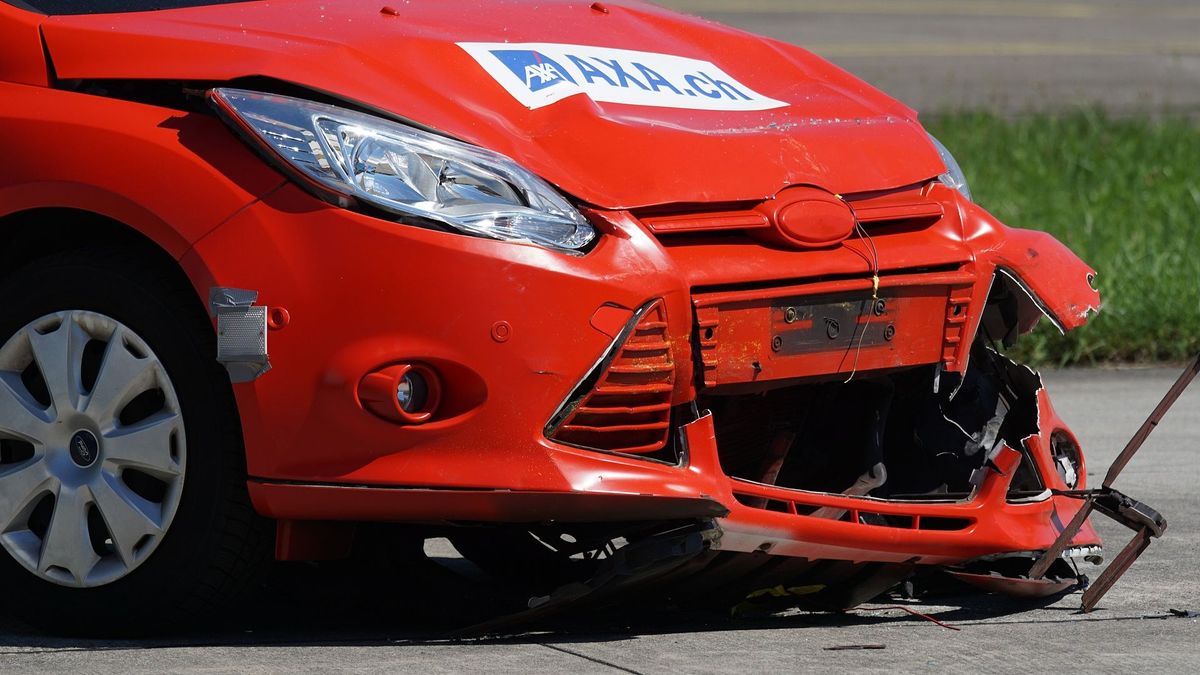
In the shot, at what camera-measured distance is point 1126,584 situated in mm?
4367

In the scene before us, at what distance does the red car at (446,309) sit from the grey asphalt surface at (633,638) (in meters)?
0.10

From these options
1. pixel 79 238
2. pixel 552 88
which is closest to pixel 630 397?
pixel 552 88

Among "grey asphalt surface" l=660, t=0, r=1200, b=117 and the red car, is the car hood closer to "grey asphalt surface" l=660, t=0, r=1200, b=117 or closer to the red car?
the red car

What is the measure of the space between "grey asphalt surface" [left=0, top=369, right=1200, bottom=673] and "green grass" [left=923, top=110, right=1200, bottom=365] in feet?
10.7

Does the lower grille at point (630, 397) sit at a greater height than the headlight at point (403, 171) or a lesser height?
lesser

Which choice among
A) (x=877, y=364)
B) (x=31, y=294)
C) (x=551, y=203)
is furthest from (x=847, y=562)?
(x=31, y=294)

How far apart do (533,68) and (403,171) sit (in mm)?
529

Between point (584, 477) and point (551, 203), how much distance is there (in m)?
0.50

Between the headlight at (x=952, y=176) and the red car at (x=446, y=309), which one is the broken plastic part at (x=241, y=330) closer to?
the red car at (x=446, y=309)

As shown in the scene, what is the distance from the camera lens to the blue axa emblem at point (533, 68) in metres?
3.88

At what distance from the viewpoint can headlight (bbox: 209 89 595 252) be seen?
346 cm

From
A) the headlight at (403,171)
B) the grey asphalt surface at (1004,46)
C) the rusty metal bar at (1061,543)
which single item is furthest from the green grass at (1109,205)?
the headlight at (403,171)

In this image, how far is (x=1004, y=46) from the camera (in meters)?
20.3

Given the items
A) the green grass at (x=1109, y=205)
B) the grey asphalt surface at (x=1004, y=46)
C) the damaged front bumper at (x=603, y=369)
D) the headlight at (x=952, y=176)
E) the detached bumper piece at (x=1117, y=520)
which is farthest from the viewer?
the grey asphalt surface at (x=1004, y=46)
